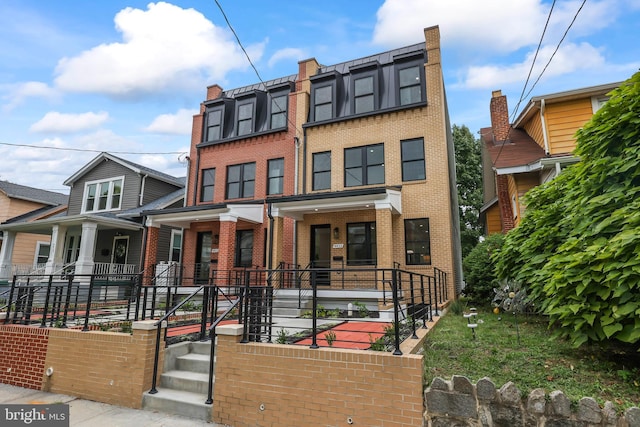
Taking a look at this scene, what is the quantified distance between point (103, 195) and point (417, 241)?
1736 centimetres

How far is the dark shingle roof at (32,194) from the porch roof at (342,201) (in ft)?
68.3

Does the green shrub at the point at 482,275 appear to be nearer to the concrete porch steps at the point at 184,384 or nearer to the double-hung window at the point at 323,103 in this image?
the double-hung window at the point at 323,103

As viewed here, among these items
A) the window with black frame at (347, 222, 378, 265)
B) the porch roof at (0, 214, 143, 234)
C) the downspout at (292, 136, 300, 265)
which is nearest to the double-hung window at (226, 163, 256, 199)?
the downspout at (292, 136, 300, 265)

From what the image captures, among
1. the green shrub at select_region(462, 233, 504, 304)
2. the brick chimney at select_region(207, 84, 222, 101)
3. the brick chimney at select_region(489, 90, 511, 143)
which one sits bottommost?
the green shrub at select_region(462, 233, 504, 304)

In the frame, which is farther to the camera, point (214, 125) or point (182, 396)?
point (214, 125)

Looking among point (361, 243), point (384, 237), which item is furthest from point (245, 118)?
point (384, 237)

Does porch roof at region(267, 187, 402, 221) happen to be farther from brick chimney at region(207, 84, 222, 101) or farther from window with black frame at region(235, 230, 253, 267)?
brick chimney at region(207, 84, 222, 101)

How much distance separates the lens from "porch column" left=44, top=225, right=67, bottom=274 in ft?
50.0

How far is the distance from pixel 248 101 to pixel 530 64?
11648 mm

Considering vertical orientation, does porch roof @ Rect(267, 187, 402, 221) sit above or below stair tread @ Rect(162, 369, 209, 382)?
above

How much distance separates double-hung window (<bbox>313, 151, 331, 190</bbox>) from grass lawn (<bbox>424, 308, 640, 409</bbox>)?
8.39 metres

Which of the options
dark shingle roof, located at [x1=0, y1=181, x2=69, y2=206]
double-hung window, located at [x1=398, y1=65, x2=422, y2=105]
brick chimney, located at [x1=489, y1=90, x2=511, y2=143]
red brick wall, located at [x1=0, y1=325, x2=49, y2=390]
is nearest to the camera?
red brick wall, located at [x1=0, y1=325, x2=49, y2=390]

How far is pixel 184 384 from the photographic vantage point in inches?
193

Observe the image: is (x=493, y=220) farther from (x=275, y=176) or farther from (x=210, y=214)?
(x=210, y=214)
